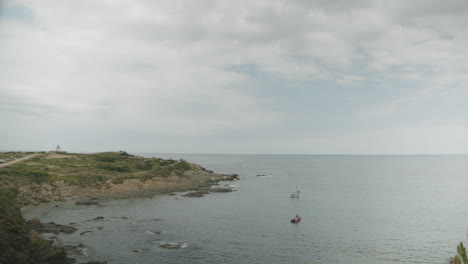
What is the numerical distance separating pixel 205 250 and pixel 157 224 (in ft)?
49.9

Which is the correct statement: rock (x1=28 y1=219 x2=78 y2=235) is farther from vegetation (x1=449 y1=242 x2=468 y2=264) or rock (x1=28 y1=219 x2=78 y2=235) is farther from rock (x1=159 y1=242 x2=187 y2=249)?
vegetation (x1=449 y1=242 x2=468 y2=264)

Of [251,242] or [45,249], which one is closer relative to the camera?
[45,249]

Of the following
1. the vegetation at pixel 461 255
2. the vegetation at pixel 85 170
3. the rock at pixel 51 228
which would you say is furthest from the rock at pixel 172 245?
the vegetation at pixel 85 170

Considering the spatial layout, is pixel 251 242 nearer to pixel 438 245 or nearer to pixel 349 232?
pixel 349 232

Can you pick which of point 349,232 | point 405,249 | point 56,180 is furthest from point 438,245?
point 56,180

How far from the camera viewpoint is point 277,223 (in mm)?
52156

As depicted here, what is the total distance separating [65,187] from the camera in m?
70.7

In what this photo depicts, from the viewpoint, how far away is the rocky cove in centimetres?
2606

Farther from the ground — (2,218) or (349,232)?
(2,218)

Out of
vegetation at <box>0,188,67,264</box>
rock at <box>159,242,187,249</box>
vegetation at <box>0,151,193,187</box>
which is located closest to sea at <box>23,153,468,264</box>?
rock at <box>159,242,187,249</box>

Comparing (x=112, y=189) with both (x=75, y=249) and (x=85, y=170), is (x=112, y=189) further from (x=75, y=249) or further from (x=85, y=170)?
(x=75, y=249)

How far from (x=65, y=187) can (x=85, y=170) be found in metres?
16.9

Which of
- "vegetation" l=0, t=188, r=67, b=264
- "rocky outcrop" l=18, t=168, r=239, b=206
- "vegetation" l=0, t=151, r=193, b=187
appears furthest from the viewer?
"vegetation" l=0, t=151, r=193, b=187

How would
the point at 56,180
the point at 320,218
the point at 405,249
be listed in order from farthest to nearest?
1. the point at 56,180
2. the point at 320,218
3. the point at 405,249
